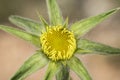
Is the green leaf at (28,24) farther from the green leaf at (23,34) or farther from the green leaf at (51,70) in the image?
the green leaf at (51,70)

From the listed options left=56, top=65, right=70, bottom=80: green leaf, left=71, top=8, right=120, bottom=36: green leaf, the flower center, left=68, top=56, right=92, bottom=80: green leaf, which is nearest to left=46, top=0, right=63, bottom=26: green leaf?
the flower center

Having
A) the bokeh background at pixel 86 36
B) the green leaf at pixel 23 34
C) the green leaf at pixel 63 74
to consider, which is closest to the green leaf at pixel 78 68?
the green leaf at pixel 63 74

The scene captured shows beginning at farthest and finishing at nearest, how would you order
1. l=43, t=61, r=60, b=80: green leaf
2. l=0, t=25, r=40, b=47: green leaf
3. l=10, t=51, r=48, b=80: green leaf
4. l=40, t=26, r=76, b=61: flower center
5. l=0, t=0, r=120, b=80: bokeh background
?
l=0, t=0, r=120, b=80: bokeh background < l=40, t=26, r=76, b=61: flower center < l=0, t=25, r=40, b=47: green leaf < l=43, t=61, r=60, b=80: green leaf < l=10, t=51, r=48, b=80: green leaf

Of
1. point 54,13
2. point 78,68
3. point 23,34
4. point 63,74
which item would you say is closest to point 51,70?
point 63,74

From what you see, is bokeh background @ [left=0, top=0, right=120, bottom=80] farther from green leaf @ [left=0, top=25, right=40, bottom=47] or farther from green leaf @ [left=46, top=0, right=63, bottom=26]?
green leaf @ [left=0, top=25, right=40, bottom=47]

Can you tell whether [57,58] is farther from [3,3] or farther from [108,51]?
[3,3]

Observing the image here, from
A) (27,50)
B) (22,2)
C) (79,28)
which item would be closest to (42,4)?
(22,2)
